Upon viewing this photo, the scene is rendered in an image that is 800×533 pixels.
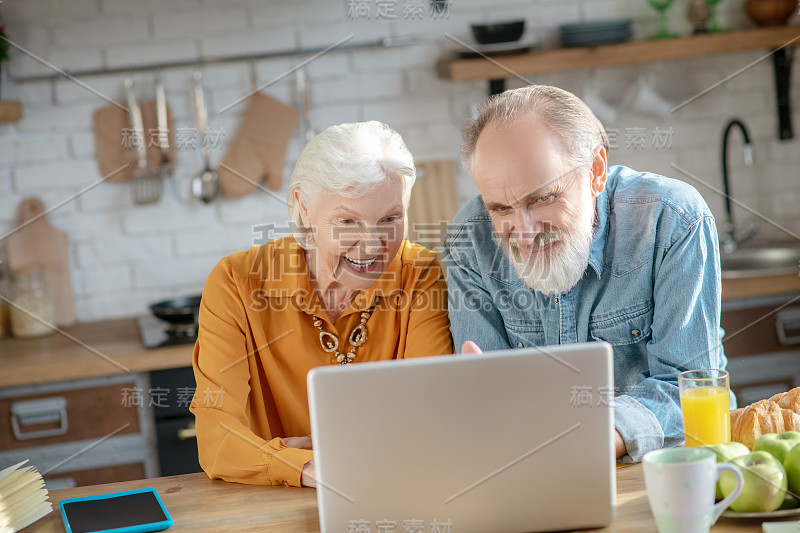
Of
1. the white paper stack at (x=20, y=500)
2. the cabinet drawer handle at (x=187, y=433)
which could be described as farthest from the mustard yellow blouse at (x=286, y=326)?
the cabinet drawer handle at (x=187, y=433)

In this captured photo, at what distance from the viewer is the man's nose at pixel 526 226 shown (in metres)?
1.48

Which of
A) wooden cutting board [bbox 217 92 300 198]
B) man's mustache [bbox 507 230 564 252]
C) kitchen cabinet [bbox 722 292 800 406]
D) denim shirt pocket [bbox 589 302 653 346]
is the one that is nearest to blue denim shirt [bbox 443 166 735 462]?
denim shirt pocket [bbox 589 302 653 346]

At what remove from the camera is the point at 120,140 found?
9.25ft

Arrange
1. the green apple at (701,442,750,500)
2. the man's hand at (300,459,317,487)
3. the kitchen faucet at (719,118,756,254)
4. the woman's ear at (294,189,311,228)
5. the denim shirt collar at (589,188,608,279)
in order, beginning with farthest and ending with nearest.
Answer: the kitchen faucet at (719,118,756,254), the woman's ear at (294,189,311,228), the denim shirt collar at (589,188,608,279), the man's hand at (300,459,317,487), the green apple at (701,442,750,500)

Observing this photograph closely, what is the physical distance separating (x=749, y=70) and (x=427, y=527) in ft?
8.42

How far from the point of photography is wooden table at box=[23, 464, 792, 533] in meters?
1.09

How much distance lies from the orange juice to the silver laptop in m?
0.23

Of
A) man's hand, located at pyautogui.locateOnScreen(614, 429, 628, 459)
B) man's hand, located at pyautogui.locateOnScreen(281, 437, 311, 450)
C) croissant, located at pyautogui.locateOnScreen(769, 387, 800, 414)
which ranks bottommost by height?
man's hand, located at pyautogui.locateOnScreen(281, 437, 311, 450)

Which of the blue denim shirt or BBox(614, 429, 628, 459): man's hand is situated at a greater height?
the blue denim shirt

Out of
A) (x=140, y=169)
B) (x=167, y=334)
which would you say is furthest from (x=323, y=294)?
(x=140, y=169)

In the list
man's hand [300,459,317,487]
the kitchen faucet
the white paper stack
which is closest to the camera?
the white paper stack

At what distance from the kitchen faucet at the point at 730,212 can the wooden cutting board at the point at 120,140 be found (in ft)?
6.03

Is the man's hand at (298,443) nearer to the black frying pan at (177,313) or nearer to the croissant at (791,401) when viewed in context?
the croissant at (791,401)

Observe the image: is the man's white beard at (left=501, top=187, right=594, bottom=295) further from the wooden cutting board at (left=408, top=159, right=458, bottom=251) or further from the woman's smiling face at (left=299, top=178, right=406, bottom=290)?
the wooden cutting board at (left=408, top=159, right=458, bottom=251)
